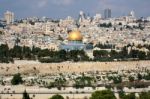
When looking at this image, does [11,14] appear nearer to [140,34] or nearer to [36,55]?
[140,34]

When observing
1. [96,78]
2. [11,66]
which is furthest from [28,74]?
[96,78]

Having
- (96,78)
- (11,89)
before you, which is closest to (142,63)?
(96,78)

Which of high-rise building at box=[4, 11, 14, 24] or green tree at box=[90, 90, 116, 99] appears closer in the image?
green tree at box=[90, 90, 116, 99]

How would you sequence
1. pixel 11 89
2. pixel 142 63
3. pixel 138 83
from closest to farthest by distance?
pixel 11 89 < pixel 138 83 < pixel 142 63

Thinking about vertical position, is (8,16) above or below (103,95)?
above

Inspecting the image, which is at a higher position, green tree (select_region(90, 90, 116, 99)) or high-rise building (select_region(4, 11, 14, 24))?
high-rise building (select_region(4, 11, 14, 24))

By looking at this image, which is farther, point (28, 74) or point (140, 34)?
point (140, 34)

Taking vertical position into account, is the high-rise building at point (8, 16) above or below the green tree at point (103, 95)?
above

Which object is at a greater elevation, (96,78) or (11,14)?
(11,14)

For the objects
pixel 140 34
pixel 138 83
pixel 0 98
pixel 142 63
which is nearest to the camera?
pixel 0 98

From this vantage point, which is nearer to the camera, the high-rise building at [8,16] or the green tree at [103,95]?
the green tree at [103,95]

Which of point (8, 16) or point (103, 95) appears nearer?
point (103, 95)
